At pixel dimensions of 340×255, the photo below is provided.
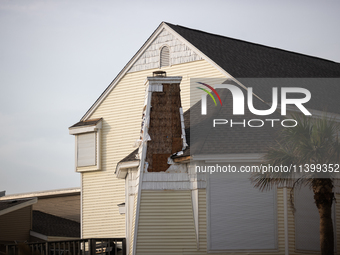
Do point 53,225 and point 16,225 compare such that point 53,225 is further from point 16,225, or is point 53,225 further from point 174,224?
point 174,224

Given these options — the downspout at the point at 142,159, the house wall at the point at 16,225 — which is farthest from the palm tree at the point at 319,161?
the house wall at the point at 16,225

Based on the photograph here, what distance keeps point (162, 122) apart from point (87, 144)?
10039 millimetres

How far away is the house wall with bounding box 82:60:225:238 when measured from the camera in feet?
94.6

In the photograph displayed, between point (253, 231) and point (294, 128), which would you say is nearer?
point (294, 128)

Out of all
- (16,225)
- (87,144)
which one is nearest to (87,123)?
(87,144)

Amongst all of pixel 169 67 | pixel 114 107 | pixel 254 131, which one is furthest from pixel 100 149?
pixel 254 131

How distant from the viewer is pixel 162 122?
21500 millimetres

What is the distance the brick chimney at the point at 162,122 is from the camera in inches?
826

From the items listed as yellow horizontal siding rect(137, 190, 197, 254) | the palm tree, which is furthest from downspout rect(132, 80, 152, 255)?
the palm tree

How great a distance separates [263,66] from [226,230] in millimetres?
12014

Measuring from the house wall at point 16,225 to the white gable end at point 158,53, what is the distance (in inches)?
513

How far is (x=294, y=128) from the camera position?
52.5 feet

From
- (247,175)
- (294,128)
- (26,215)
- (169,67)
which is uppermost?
→ (169,67)

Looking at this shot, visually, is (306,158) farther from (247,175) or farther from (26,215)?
(26,215)
